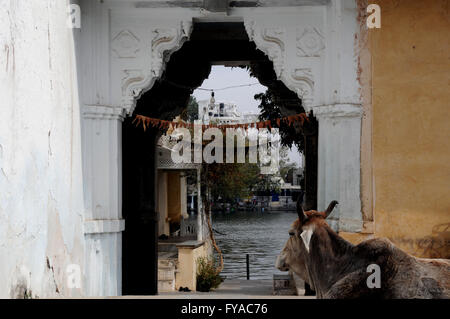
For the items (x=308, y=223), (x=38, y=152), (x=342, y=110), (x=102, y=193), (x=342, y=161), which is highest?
(x=342, y=110)

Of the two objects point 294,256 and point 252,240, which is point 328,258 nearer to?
point 294,256

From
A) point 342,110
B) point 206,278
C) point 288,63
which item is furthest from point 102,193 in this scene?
point 206,278

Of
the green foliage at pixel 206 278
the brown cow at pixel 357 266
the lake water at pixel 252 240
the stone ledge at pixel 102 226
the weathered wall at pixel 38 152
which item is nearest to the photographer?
the weathered wall at pixel 38 152

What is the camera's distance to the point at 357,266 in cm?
563

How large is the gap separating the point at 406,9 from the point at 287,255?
298cm

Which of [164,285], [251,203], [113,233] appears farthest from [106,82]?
[251,203]

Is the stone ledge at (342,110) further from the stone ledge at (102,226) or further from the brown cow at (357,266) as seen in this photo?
the stone ledge at (102,226)

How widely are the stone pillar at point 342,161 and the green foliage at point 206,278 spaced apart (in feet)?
28.2

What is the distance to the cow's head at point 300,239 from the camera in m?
Answer: 6.05

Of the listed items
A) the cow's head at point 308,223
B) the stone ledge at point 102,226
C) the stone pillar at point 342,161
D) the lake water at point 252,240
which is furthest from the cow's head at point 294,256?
the lake water at point 252,240

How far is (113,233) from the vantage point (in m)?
7.24

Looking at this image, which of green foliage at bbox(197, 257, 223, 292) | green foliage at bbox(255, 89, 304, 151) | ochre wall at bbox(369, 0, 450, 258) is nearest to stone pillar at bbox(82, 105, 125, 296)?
ochre wall at bbox(369, 0, 450, 258)

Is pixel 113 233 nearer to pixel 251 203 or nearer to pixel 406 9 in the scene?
pixel 406 9

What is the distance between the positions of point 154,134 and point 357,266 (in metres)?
6.16
